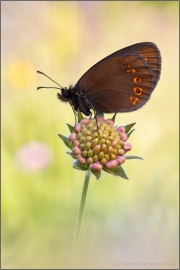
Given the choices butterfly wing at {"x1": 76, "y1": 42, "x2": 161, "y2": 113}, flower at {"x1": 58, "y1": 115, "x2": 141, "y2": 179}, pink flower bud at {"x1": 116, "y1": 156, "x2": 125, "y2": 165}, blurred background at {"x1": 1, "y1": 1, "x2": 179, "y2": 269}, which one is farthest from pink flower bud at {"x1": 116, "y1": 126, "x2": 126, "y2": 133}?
blurred background at {"x1": 1, "y1": 1, "x2": 179, "y2": 269}

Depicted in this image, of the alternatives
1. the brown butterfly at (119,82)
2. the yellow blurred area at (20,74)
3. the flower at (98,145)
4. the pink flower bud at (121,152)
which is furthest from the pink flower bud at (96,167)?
the yellow blurred area at (20,74)

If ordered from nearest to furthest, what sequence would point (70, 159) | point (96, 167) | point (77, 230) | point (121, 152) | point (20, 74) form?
point (77, 230) → point (96, 167) → point (121, 152) → point (70, 159) → point (20, 74)

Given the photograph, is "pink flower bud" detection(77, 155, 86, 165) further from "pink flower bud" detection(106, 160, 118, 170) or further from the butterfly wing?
the butterfly wing

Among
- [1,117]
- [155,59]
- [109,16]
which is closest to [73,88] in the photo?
[155,59]

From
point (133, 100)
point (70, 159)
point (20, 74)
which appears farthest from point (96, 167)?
point (20, 74)

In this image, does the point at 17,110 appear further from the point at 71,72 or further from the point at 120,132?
the point at 120,132

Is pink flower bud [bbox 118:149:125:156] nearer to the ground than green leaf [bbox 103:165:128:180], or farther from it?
farther from it

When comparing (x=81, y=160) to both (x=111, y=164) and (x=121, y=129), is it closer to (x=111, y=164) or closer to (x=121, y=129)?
(x=111, y=164)
